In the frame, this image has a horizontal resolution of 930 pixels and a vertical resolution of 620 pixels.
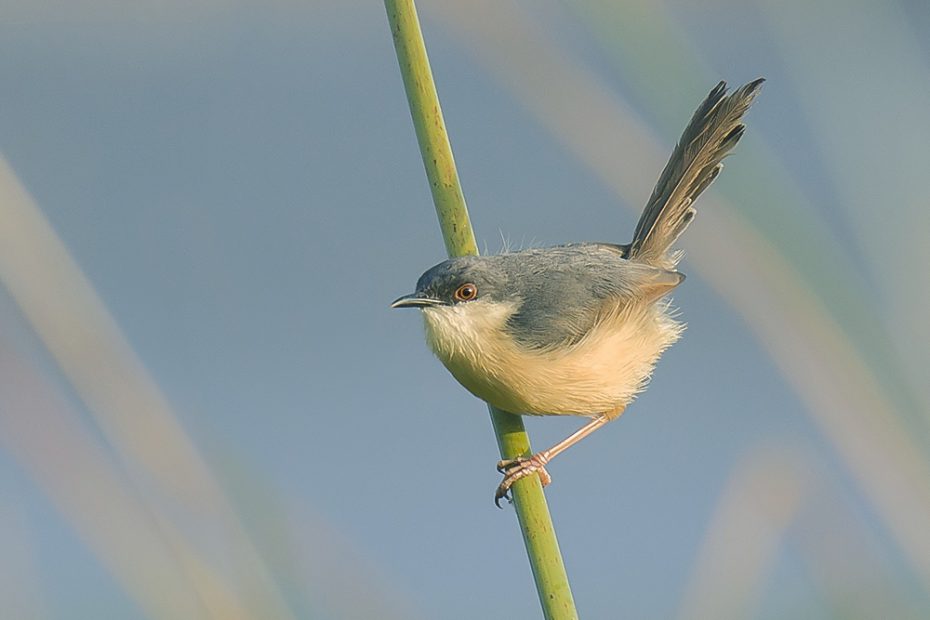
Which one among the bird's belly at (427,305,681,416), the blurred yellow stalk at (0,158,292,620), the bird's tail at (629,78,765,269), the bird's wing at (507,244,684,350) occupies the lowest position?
the blurred yellow stalk at (0,158,292,620)

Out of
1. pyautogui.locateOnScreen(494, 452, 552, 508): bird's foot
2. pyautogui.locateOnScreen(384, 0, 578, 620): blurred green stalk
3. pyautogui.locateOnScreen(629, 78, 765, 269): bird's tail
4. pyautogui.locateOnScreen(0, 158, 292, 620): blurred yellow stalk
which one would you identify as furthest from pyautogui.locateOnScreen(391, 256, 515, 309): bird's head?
pyautogui.locateOnScreen(0, 158, 292, 620): blurred yellow stalk

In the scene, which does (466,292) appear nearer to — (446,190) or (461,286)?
(461,286)

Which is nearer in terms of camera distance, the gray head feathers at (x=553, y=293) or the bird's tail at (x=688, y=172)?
the gray head feathers at (x=553, y=293)

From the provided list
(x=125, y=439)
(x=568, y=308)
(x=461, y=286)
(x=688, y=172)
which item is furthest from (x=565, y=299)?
(x=125, y=439)

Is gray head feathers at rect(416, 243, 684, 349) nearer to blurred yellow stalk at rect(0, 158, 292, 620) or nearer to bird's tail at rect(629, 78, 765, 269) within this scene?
bird's tail at rect(629, 78, 765, 269)

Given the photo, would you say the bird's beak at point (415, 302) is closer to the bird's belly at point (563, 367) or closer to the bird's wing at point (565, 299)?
the bird's belly at point (563, 367)

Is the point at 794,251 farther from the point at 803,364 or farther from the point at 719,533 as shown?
the point at 719,533

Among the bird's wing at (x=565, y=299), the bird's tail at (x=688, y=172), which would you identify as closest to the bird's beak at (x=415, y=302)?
the bird's wing at (x=565, y=299)
